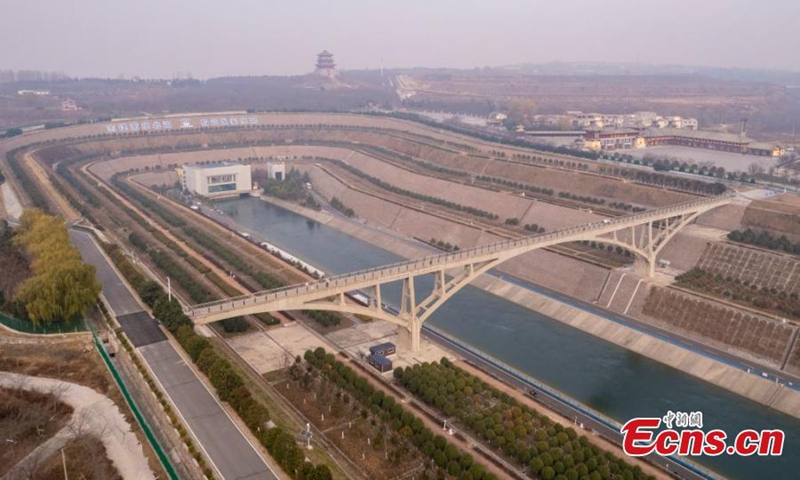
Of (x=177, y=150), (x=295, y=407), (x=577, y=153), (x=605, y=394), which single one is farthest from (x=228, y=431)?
(x=177, y=150)

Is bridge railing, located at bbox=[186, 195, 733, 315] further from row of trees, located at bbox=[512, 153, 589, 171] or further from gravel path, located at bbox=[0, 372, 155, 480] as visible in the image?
row of trees, located at bbox=[512, 153, 589, 171]

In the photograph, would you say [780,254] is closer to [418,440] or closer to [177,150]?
[418,440]

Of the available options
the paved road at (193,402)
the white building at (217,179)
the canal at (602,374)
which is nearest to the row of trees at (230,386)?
the paved road at (193,402)

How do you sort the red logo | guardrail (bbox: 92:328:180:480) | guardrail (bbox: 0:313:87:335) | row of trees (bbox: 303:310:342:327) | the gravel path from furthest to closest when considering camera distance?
row of trees (bbox: 303:310:342:327) → guardrail (bbox: 0:313:87:335) → the red logo → the gravel path → guardrail (bbox: 92:328:180:480)

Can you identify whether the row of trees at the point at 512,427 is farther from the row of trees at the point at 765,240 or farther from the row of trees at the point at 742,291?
the row of trees at the point at 765,240

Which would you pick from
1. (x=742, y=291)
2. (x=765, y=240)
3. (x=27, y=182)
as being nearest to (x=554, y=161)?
(x=765, y=240)

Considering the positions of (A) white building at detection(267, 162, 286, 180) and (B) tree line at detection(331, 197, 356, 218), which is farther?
(A) white building at detection(267, 162, 286, 180)

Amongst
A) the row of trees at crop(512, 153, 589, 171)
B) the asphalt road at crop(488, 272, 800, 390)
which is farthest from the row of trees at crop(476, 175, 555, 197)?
the asphalt road at crop(488, 272, 800, 390)
